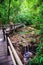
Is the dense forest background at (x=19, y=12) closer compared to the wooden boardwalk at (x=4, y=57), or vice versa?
the wooden boardwalk at (x=4, y=57)

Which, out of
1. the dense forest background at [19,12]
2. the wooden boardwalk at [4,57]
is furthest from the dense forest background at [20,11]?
the wooden boardwalk at [4,57]

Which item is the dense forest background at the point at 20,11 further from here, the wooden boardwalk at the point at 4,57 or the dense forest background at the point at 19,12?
the wooden boardwalk at the point at 4,57

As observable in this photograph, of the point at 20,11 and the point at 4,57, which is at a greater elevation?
the point at 20,11

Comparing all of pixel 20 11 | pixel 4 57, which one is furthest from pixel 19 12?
pixel 4 57

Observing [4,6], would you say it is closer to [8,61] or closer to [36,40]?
[36,40]

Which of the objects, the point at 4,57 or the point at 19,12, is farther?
the point at 19,12

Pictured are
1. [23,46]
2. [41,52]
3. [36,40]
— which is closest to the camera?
[41,52]

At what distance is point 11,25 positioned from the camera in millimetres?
8297

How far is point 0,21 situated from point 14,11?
3.25 ft

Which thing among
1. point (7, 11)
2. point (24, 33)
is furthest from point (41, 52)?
point (7, 11)

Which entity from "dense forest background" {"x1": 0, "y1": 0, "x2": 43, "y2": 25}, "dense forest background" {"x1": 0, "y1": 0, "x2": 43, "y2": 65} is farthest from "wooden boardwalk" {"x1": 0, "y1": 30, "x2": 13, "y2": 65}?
"dense forest background" {"x1": 0, "y1": 0, "x2": 43, "y2": 25}

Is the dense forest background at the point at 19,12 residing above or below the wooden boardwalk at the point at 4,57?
above

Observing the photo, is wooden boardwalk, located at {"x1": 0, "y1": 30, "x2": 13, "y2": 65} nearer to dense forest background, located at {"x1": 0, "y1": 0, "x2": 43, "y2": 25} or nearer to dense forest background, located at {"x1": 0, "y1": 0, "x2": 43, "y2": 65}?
dense forest background, located at {"x1": 0, "y1": 0, "x2": 43, "y2": 65}

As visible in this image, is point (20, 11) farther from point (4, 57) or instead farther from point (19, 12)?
point (4, 57)
